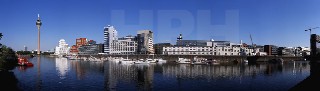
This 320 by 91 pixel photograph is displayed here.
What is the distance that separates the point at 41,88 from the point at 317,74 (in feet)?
173

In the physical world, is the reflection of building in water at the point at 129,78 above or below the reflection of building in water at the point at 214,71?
above

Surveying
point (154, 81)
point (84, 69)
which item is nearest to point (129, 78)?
point (154, 81)

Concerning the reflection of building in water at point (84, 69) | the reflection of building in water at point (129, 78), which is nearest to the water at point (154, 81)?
the reflection of building in water at point (129, 78)

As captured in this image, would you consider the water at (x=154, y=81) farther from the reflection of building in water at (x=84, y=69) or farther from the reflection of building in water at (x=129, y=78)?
the reflection of building in water at (x=84, y=69)

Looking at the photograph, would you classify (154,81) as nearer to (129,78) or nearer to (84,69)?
(129,78)

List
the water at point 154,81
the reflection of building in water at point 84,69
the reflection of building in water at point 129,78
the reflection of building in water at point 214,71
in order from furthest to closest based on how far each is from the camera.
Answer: the reflection of building in water at point 84,69 → the reflection of building in water at point 214,71 → the reflection of building in water at point 129,78 → the water at point 154,81

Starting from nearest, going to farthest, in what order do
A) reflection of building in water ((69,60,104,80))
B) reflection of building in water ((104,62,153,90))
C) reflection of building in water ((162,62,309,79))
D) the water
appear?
the water
reflection of building in water ((104,62,153,90))
reflection of building in water ((162,62,309,79))
reflection of building in water ((69,60,104,80))

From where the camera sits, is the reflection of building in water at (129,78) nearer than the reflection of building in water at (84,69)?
Yes

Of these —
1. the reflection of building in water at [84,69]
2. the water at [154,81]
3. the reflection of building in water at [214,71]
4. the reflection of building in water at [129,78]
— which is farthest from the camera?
the reflection of building in water at [84,69]

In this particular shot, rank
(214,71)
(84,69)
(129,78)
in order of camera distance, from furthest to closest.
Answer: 1. (84,69)
2. (214,71)
3. (129,78)

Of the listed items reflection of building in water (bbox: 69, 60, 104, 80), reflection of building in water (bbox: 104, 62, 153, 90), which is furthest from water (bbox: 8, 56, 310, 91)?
reflection of building in water (bbox: 69, 60, 104, 80)

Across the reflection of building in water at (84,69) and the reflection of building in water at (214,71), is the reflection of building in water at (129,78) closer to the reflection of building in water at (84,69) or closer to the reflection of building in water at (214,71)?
the reflection of building in water at (84,69)

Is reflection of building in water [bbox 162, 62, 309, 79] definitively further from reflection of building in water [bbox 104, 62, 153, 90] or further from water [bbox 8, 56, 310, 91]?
reflection of building in water [bbox 104, 62, 153, 90]

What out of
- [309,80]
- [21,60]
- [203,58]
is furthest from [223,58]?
[309,80]
